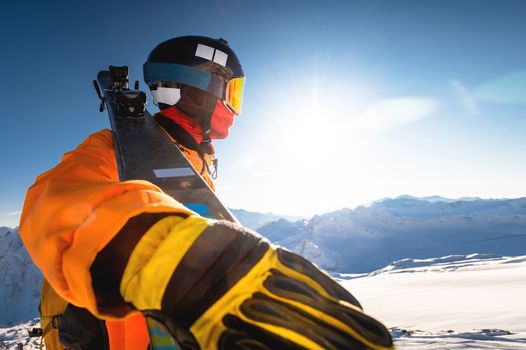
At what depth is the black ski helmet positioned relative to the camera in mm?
2906

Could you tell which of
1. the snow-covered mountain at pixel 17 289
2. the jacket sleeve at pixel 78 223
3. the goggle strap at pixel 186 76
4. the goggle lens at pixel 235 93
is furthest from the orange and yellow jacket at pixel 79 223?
the snow-covered mountain at pixel 17 289

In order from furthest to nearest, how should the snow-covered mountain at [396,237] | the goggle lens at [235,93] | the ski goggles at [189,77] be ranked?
the snow-covered mountain at [396,237] < the goggle lens at [235,93] < the ski goggles at [189,77]

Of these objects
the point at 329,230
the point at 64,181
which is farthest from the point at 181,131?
the point at 329,230

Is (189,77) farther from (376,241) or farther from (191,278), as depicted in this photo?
(376,241)

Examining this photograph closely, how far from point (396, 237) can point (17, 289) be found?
797 feet

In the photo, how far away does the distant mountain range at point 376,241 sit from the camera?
415 ft

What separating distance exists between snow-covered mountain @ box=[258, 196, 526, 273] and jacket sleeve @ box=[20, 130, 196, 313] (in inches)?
5506

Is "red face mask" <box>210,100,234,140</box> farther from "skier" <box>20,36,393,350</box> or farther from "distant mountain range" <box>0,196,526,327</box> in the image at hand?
"distant mountain range" <box>0,196,526,327</box>

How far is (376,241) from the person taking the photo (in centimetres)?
15625

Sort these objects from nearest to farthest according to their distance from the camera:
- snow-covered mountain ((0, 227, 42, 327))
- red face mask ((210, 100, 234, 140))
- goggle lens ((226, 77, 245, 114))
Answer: red face mask ((210, 100, 234, 140))
goggle lens ((226, 77, 245, 114))
snow-covered mountain ((0, 227, 42, 327))

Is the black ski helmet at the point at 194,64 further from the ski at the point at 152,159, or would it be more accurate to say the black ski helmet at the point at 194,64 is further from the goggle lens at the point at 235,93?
the ski at the point at 152,159

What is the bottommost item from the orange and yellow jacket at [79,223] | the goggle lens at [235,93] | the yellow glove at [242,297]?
the yellow glove at [242,297]

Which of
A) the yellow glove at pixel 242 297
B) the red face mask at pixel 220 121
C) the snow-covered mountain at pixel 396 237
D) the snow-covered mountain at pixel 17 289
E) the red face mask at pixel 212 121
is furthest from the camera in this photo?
the snow-covered mountain at pixel 17 289

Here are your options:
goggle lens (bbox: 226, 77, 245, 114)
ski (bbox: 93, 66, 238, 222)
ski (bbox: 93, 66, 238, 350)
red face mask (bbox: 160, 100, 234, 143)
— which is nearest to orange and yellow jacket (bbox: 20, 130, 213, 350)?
ski (bbox: 93, 66, 238, 350)
